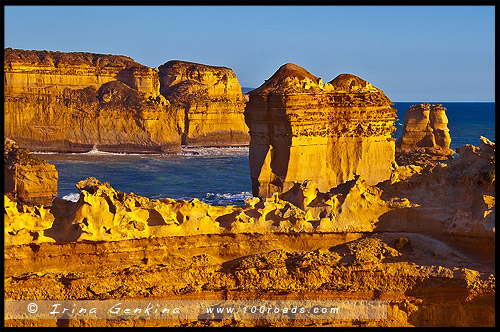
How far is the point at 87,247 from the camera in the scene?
464 inches

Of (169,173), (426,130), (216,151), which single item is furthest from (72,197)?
(216,151)

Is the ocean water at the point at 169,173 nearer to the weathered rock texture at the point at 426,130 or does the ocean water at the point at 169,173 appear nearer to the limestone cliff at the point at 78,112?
the limestone cliff at the point at 78,112

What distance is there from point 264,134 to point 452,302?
52.9 ft

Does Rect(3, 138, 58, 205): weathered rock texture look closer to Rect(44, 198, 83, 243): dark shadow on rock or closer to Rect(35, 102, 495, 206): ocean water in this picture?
Rect(35, 102, 495, 206): ocean water

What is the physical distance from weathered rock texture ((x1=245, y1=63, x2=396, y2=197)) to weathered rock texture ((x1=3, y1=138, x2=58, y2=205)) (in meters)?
14.5

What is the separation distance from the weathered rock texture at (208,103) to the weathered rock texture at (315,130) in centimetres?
6177

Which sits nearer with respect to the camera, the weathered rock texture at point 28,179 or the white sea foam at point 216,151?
the weathered rock texture at point 28,179

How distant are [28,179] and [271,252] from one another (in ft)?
95.2

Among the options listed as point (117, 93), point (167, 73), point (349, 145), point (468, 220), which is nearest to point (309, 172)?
point (349, 145)

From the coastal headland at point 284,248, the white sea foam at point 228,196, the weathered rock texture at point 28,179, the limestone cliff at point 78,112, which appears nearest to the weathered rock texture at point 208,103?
the limestone cliff at point 78,112

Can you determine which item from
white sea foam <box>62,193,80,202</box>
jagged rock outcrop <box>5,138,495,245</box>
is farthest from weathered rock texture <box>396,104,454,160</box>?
jagged rock outcrop <box>5,138,495,245</box>

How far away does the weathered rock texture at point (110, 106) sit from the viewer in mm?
83812

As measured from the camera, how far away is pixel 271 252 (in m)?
12.1

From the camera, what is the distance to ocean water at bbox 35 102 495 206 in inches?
1949
